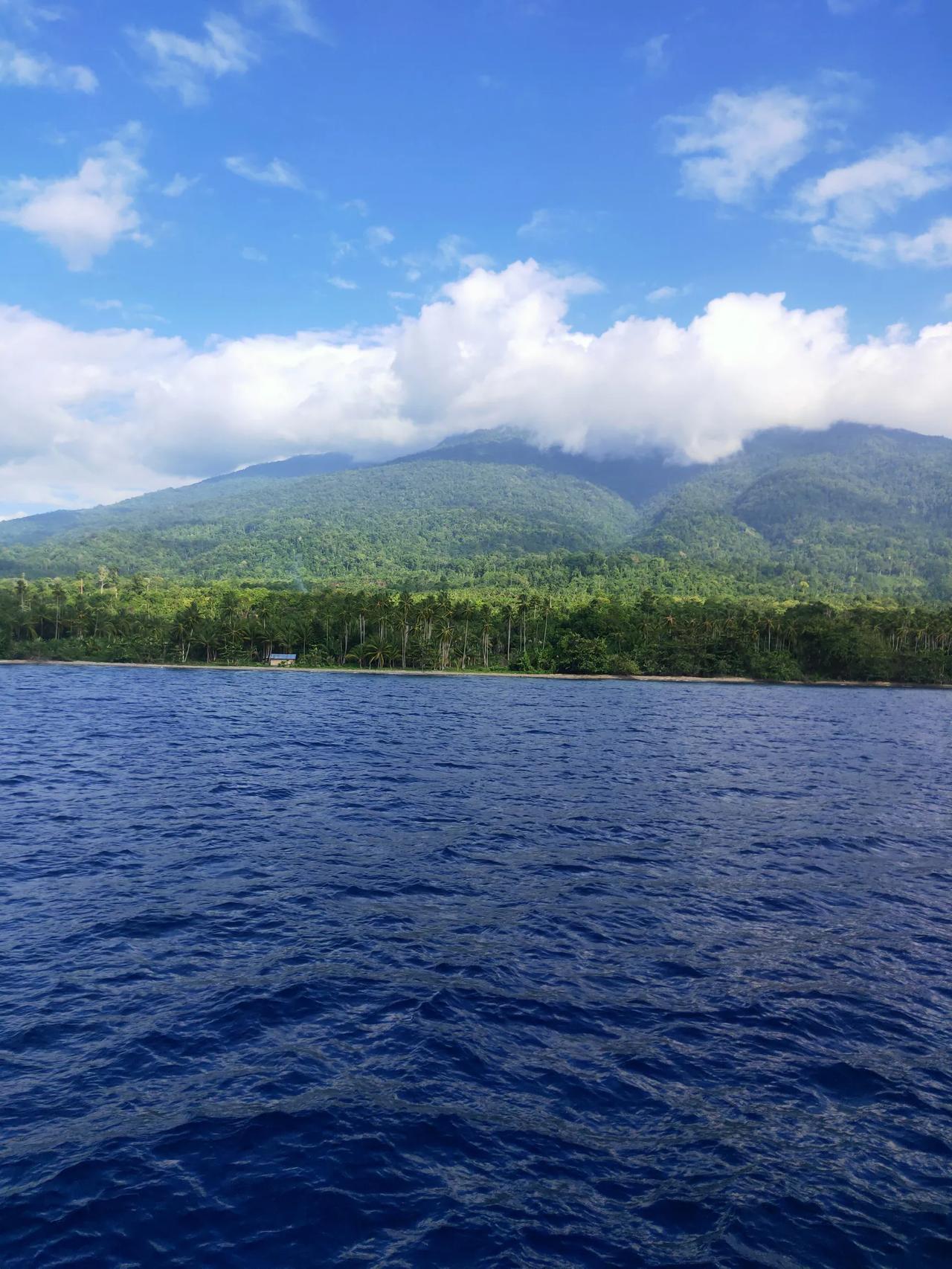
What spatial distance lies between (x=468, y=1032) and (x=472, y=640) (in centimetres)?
15648

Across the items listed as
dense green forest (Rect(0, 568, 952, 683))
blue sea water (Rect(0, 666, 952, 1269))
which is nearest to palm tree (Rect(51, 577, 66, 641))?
dense green forest (Rect(0, 568, 952, 683))

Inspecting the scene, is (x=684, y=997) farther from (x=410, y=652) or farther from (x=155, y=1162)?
(x=410, y=652)

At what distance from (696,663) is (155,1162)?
16166cm

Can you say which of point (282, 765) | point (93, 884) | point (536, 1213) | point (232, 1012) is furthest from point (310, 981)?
point (282, 765)

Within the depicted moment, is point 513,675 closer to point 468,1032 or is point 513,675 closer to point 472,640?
point 472,640

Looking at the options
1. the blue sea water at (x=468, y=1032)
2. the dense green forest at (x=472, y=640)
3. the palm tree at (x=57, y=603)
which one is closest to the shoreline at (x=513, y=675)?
the dense green forest at (x=472, y=640)

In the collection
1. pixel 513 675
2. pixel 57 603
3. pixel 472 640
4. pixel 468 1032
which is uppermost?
pixel 57 603

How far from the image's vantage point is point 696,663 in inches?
6457

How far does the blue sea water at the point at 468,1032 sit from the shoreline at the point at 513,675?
4519 inches

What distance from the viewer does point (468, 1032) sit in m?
→ 15.9

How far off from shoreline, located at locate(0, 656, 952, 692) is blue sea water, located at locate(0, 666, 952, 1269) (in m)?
115

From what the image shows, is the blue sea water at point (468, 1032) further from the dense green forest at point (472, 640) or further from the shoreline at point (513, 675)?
the dense green forest at point (472, 640)

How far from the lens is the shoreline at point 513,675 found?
151375 mm

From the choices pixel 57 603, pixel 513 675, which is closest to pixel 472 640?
pixel 513 675
